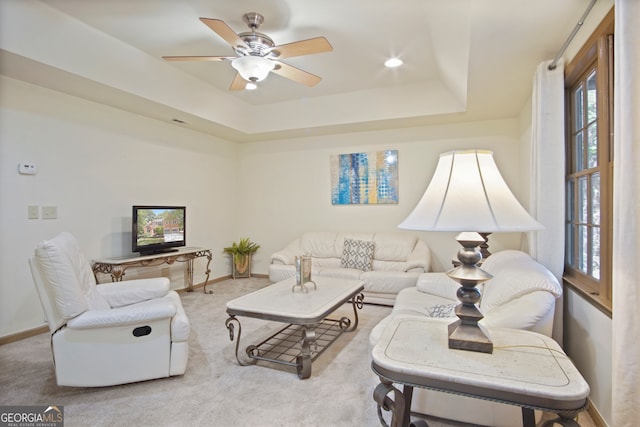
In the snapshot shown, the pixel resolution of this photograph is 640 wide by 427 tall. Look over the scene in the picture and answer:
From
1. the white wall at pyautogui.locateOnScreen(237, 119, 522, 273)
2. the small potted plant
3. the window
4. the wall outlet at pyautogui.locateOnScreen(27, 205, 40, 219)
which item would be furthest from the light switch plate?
the window

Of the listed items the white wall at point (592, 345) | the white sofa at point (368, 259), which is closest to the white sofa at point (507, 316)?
the white wall at point (592, 345)

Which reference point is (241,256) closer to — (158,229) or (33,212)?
(158,229)

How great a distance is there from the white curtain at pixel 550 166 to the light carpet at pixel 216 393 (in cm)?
137

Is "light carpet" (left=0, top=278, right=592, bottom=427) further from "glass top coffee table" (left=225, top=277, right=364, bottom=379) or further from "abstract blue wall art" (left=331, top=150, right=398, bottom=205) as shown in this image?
"abstract blue wall art" (left=331, top=150, right=398, bottom=205)

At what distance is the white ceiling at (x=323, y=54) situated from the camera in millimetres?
2283

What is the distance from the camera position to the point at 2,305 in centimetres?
297

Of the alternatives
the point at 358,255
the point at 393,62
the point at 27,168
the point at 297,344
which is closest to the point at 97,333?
the point at 297,344

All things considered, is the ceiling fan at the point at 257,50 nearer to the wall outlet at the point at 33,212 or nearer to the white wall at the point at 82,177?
the white wall at the point at 82,177

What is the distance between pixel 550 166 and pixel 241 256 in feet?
14.8

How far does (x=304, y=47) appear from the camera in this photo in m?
2.51

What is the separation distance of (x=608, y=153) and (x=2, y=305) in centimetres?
475

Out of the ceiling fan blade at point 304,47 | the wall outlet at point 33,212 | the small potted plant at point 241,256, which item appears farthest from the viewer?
the small potted plant at point 241,256

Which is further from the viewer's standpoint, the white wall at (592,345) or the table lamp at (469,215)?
the white wall at (592,345)

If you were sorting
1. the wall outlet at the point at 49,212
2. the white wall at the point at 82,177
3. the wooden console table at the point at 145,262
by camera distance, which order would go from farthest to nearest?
the wooden console table at the point at 145,262 → the wall outlet at the point at 49,212 → the white wall at the point at 82,177
